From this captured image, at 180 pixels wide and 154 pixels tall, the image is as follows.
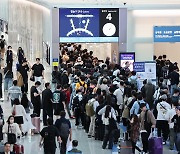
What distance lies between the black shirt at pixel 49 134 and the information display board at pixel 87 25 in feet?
61.4

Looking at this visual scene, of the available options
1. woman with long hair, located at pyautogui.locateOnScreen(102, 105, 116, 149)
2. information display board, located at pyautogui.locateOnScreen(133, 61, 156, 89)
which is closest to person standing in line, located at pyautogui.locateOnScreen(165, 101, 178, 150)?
→ woman with long hair, located at pyautogui.locateOnScreen(102, 105, 116, 149)

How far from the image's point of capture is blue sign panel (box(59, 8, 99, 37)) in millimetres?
30688

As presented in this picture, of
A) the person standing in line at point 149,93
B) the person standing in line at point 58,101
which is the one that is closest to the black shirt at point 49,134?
the person standing in line at point 58,101

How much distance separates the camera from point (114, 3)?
103ft

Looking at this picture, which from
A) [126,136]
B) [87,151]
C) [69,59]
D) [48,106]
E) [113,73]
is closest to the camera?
[87,151]

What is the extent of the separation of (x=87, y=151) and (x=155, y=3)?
18458mm

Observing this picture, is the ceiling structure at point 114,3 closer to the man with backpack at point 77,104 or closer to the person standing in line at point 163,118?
the man with backpack at point 77,104

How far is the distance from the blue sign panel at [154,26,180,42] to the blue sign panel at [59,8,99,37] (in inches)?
130

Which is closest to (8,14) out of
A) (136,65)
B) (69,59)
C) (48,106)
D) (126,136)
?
A: (69,59)

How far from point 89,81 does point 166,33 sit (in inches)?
483

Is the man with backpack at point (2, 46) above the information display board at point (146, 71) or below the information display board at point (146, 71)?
above

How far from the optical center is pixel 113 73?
21844 millimetres

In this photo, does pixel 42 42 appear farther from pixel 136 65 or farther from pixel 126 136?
pixel 126 136

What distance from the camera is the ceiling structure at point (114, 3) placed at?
30.6 metres
